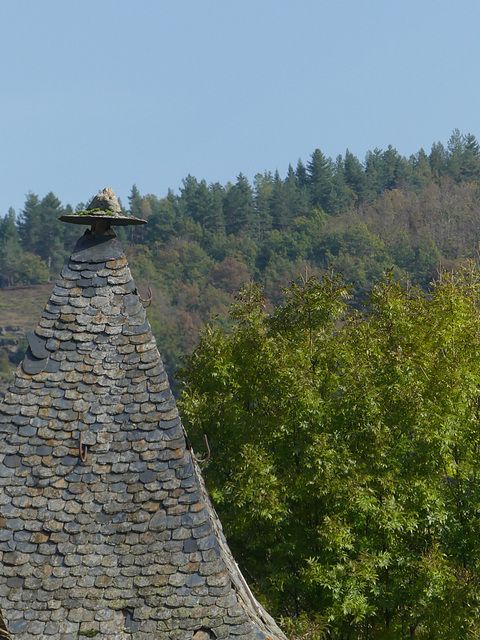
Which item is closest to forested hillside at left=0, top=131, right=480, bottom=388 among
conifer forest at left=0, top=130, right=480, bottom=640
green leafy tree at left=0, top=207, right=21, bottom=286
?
green leafy tree at left=0, top=207, right=21, bottom=286

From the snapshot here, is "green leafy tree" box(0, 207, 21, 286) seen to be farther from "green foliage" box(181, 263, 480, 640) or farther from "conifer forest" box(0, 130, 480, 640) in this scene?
"green foliage" box(181, 263, 480, 640)

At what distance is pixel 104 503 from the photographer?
718cm

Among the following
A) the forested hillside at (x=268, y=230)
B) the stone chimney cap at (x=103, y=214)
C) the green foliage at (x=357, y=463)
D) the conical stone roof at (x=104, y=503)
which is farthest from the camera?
the forested hillside at (x=268, y=230)

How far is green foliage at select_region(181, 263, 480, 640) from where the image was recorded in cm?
1501

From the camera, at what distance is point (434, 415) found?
51.4 feet

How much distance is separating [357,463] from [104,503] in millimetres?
10221

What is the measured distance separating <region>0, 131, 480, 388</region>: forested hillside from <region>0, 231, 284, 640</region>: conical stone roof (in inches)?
2973

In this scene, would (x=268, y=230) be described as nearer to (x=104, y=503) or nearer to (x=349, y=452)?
(x=349, y=452)

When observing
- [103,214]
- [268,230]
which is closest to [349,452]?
[103,214]

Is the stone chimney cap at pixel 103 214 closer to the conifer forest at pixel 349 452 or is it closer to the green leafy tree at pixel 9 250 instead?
the conifer forest at pixel 349 452

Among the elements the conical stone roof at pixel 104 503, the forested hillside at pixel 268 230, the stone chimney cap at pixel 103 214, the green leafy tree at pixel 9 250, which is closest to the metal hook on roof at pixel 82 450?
the conical stone roof at pixel 104 503

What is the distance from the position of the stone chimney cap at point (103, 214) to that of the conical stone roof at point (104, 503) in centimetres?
96

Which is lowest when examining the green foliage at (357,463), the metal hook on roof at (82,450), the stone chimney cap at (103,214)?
the green foliage at (357,463)

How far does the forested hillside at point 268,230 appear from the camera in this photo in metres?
90.9
